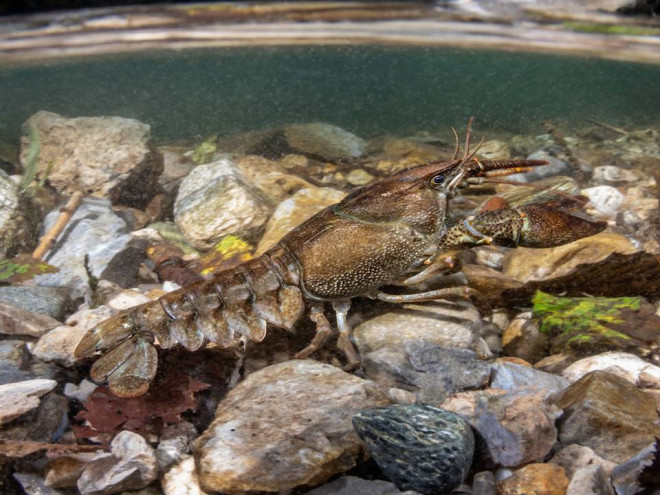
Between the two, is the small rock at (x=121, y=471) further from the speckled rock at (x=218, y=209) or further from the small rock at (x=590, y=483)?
the speckled rock at (x=218, y=209)

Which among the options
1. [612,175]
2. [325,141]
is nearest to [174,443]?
[325,141]

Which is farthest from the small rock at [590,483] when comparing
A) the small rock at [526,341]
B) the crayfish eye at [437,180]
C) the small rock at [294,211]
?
the small rock at [294,211]

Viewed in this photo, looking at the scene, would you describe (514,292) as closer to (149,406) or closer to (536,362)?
(536,362)

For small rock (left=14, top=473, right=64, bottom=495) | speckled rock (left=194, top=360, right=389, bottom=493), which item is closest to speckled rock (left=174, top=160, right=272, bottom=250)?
speckled rock (left=194, top=360, right=389, bottom=493)

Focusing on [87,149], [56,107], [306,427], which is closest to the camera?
[306,427]

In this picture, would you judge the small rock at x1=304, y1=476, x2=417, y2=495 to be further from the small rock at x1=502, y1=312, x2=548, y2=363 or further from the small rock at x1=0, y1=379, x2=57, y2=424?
the small rock at x1=0, y1=379, x2=57, y2=424

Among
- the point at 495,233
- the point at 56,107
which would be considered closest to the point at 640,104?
the point at 495,233

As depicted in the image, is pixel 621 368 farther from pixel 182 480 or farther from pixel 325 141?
pixel 325 141
